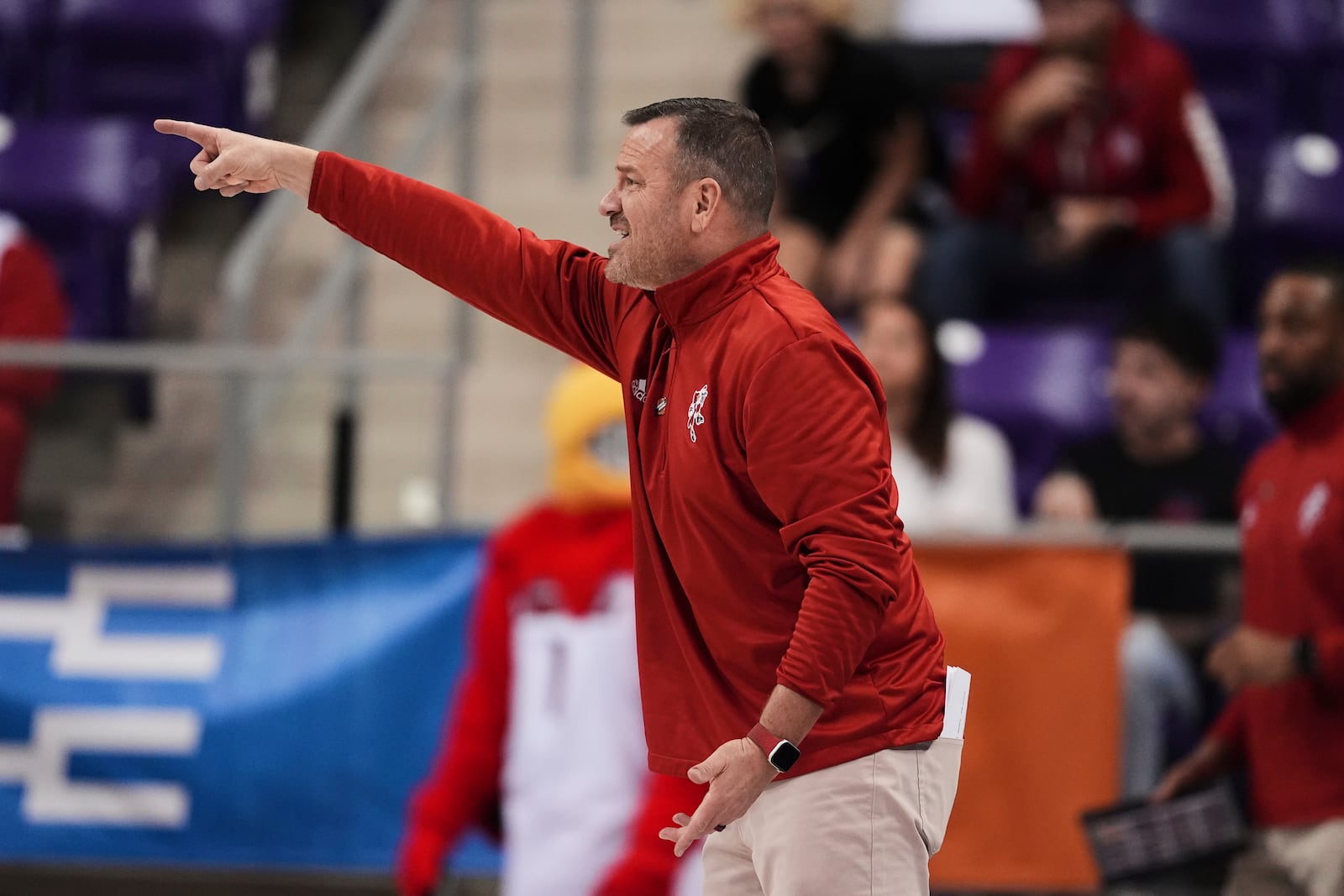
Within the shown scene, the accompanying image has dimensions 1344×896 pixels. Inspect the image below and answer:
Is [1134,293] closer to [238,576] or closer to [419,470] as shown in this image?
[419,470]

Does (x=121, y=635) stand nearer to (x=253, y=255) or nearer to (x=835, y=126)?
(x=253, y=255)

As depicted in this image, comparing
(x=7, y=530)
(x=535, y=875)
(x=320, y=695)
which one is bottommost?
(x=535, y=875)

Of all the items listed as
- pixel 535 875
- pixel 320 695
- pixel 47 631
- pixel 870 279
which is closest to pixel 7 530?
pixel 47 631

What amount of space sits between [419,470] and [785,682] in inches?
126

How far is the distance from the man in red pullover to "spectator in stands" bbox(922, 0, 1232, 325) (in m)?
3.80

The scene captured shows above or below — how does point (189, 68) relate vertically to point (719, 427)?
above

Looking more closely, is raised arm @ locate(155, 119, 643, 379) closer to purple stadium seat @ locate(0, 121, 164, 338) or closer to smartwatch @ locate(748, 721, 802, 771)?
smartwatch @ locate(748, 721, 802, 771)

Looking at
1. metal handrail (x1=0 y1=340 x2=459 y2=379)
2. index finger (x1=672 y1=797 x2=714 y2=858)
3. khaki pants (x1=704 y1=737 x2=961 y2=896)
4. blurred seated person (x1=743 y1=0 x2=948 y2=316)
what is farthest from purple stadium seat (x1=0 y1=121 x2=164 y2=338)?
index finger (x1=672 y1=797 x2=714 y2=858)

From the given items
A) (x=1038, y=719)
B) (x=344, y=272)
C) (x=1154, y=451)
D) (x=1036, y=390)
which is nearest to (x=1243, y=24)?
(x=1036, y=390)

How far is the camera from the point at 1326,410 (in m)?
4.48

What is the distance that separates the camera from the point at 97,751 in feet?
17.2

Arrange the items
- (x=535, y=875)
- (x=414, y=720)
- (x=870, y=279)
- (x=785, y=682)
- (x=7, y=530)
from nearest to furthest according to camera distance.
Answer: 1. (x=785, y=682)
2. (x=535, y=875)
3. (x=414, y=720)
4. (x=7, y=530)
5. (x=870, y=279)

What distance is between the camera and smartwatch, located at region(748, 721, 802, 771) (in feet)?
8.70

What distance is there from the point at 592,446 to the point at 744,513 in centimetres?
215
